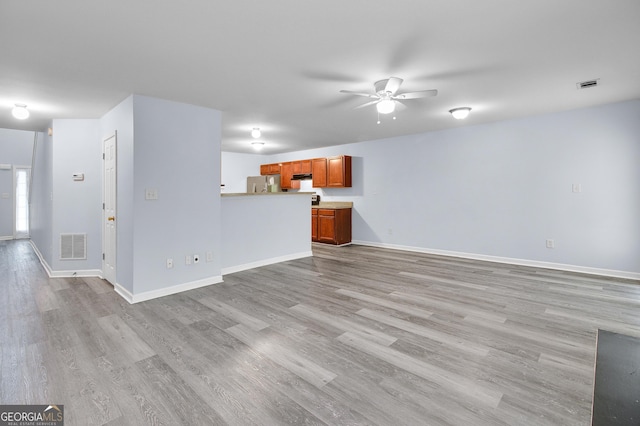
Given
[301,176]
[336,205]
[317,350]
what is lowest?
[317,350]

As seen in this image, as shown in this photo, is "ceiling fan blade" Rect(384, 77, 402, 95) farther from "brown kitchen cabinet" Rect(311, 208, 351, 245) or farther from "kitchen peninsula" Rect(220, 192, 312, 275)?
"brown kitchen cabinet" Rect(311, 208, 351, 245)

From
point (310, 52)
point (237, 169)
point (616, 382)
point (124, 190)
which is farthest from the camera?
point (237, 169)

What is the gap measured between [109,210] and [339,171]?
15.4 ft

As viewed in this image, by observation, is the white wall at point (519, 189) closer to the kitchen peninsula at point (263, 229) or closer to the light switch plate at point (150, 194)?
the kitchen peninsula at point (263, 229)

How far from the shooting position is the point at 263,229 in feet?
17.2

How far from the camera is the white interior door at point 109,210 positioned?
4070 mm

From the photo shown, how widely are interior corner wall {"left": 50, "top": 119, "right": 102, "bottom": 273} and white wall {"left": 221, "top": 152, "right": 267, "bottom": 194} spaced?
3941mm

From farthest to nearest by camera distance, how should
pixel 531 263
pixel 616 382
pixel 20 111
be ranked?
1. pixel 531 263
2. pixel 20 111
3. pixel 616 382

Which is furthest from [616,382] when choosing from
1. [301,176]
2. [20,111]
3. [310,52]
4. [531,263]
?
[301,176]

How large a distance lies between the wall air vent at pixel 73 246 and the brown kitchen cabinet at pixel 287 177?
16.1 ft

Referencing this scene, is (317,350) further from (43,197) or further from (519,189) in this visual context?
(43,197)

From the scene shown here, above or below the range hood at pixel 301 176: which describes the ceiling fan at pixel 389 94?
above

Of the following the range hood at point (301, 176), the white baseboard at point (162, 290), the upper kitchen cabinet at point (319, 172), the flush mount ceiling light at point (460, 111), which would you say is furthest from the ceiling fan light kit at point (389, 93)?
the range hood at point (301, 176)

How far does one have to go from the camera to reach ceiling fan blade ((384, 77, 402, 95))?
2945 mm
